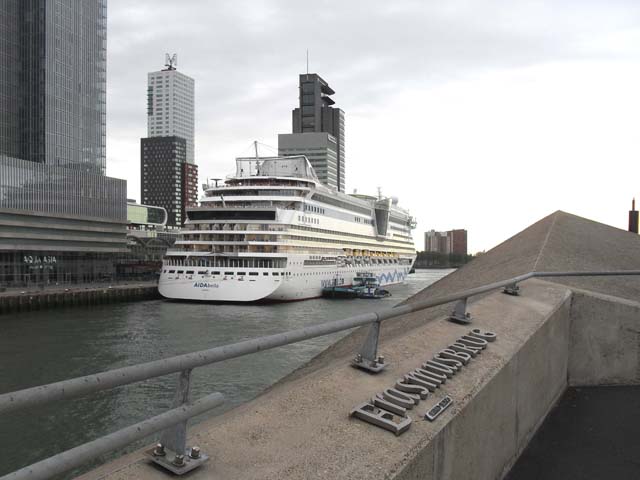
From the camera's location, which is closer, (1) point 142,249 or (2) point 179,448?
(2) point 179,448

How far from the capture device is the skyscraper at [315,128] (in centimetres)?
16662

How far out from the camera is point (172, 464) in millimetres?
2254

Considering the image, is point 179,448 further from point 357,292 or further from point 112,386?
point 357,292

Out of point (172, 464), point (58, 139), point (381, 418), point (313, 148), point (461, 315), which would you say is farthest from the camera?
point (313, 148)

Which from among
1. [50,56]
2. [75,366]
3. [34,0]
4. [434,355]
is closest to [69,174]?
[50,56]

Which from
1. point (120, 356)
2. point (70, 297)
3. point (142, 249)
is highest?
point (142, 249)

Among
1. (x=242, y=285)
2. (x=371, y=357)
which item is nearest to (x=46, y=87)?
(x=242, y=285)

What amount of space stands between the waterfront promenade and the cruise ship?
3683cm

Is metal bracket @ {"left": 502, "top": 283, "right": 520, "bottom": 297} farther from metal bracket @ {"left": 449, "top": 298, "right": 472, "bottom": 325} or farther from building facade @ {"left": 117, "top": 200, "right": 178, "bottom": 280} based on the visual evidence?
building facade @ {"left": 117, "top": 200, "right": 178, "bottom": 280}

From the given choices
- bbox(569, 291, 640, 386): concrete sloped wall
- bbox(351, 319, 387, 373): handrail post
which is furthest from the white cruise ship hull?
bbox(351, 319, 387, 373): handrail post

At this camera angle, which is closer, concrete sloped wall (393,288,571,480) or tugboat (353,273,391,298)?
concrete sloped wall (393,288,571,480)

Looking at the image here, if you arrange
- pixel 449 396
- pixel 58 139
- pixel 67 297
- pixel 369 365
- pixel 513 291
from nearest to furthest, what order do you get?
pixel 449 396 < pixel 369 365 < pixel 513 291 < pixel 67 297 < pixel 58 139

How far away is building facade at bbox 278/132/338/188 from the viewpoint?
165 meters

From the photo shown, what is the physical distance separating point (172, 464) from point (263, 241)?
43.1 m
